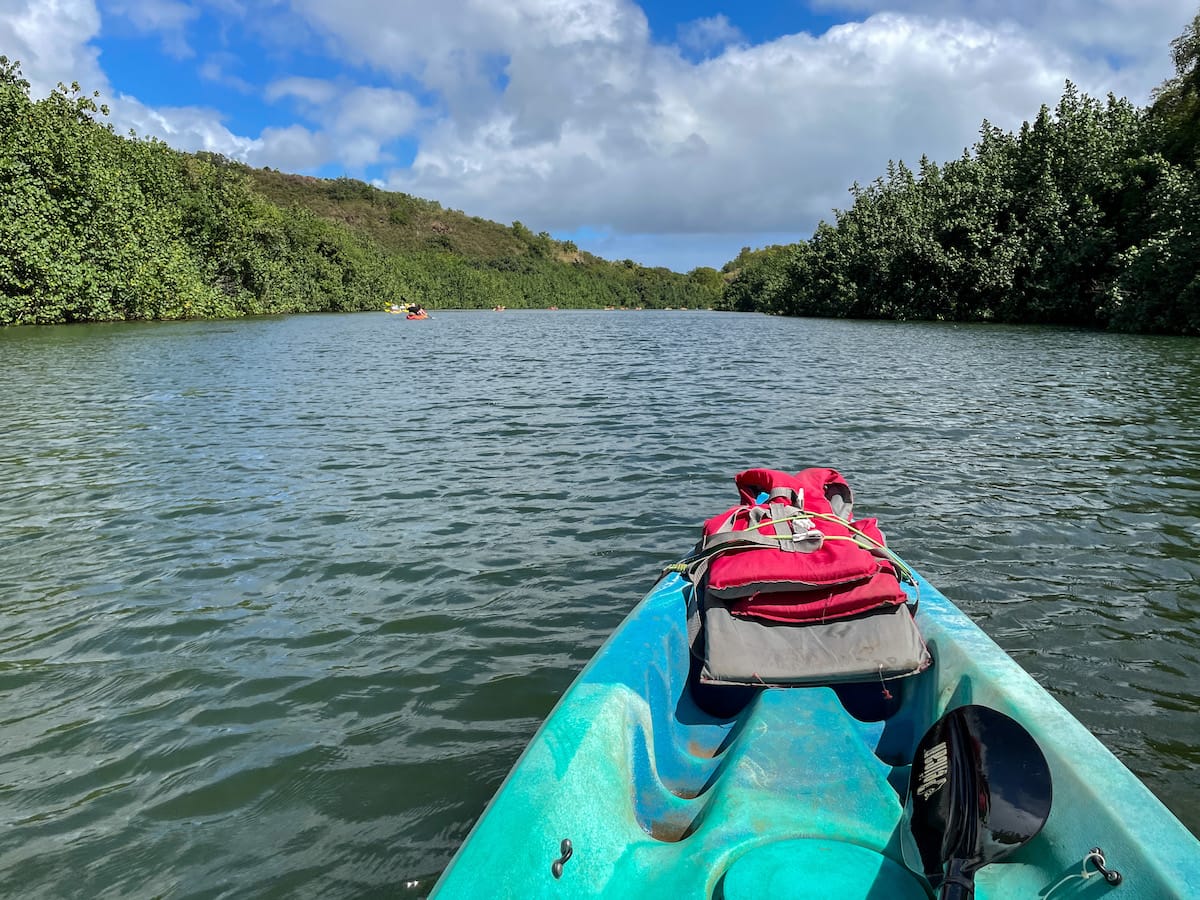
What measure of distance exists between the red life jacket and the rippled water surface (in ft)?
4.32

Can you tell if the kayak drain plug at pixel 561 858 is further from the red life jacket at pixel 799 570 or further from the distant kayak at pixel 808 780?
the red life jacket at pixel 799 570

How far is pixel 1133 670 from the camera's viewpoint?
407cm

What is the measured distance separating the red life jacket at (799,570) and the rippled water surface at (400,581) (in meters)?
1.32

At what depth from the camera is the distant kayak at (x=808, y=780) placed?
1891 mm

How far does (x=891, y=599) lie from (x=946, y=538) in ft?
11.3

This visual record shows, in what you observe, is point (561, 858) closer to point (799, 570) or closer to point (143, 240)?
point (799, 570)

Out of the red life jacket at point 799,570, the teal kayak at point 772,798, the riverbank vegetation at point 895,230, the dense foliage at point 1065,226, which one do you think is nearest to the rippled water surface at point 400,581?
the teal kayak at point 772,798

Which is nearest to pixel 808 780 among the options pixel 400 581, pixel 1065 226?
pixel 400 581

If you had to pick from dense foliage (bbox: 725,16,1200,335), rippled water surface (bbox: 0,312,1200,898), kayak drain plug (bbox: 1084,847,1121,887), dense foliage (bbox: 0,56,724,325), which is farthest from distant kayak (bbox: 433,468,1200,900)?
dense foliage (bbox: 0,56,724,325)

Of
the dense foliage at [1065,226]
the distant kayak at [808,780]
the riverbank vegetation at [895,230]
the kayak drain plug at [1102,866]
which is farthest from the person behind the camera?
the riverbank vegetation at [895,230]

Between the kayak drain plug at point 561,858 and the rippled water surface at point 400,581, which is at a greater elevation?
the kayak drain plug at point 561,858

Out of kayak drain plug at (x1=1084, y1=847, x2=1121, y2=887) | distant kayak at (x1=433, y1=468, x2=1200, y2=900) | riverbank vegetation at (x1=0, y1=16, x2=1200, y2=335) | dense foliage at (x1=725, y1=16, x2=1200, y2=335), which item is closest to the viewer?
kayak drain plug at (x1=1084, y1=847, x2=1121, y2=887)

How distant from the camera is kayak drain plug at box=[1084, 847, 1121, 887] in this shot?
5.80 feet

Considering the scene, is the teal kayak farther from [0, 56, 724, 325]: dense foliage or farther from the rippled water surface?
[0, 56, 724, 325]: dense foliage
